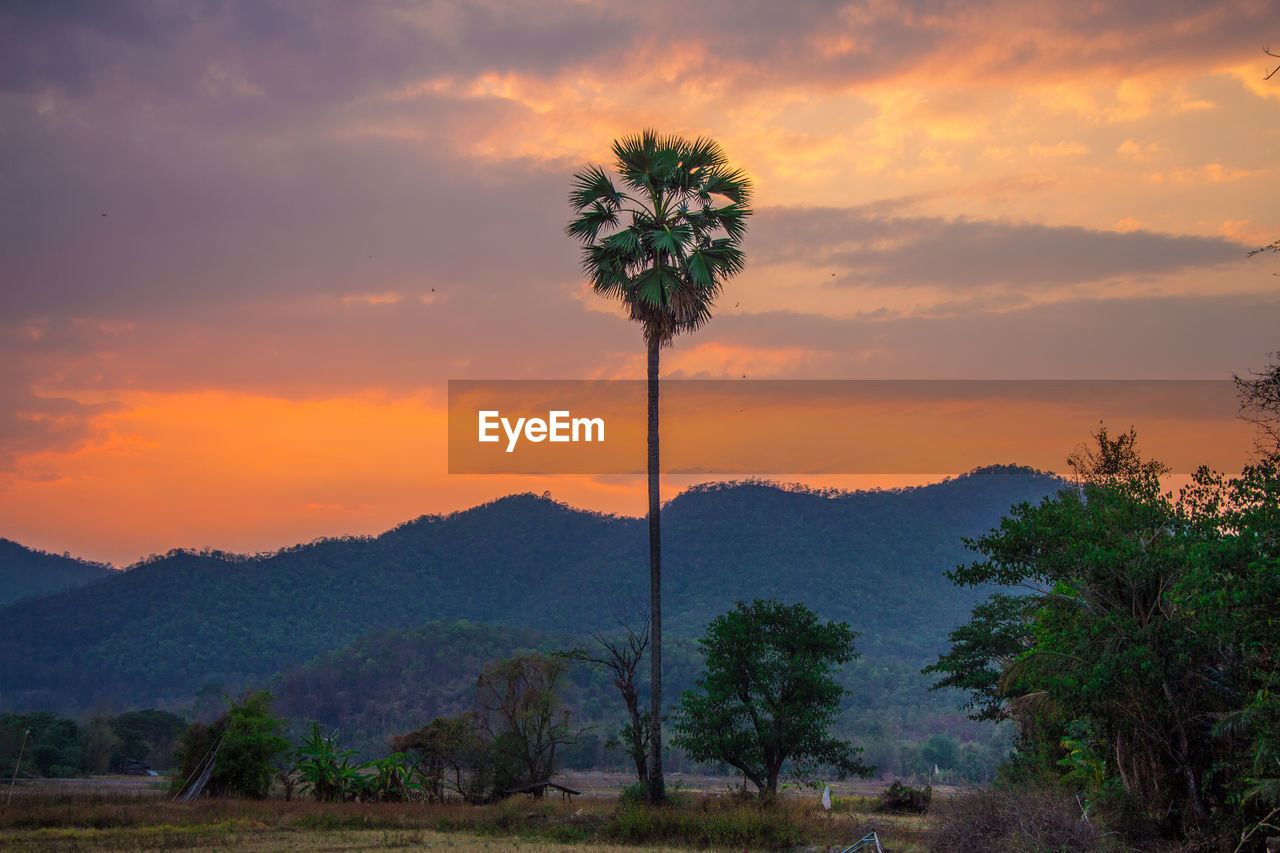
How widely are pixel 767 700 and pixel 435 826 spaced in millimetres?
12504

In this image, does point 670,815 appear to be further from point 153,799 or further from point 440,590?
point 440,590

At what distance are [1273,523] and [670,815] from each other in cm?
1774

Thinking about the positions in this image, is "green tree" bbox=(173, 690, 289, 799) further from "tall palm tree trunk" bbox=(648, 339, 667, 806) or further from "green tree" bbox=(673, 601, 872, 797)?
"tall palm tree trunk" bbox=(648, 339, 667, 806)

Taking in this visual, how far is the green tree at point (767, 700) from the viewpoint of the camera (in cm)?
3700

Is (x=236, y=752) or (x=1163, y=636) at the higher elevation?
(x=1163, y=636)

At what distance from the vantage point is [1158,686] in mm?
20656

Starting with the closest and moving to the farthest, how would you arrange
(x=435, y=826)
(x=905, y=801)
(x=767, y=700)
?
(x=435, y=826), (x=767, y=700), (x=905, y=801)

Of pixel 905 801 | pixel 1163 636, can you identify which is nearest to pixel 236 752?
pixel 905 801

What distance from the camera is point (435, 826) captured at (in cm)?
3269

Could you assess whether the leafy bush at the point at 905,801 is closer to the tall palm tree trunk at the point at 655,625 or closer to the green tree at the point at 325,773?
the tall palm tree trunk at the point at 655,625

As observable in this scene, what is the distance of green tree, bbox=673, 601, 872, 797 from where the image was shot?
37.0 m

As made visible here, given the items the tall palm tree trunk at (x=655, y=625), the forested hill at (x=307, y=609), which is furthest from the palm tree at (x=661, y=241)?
the forested hill at (x=307, y=609)

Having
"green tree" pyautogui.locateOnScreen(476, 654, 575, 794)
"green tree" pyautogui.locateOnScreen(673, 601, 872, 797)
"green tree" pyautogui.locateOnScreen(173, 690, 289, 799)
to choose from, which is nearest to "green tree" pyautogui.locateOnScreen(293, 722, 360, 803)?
"green tree" pyautogui.locateOnScreen(173, 690, 289, 799)

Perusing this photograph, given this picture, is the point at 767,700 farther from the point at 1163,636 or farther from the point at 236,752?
the point at 236,752
